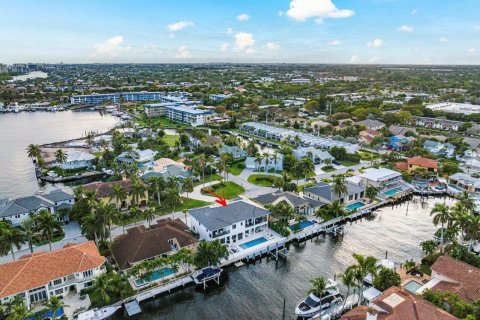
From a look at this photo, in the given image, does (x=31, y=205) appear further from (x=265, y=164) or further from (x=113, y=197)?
(x=265, y=164)

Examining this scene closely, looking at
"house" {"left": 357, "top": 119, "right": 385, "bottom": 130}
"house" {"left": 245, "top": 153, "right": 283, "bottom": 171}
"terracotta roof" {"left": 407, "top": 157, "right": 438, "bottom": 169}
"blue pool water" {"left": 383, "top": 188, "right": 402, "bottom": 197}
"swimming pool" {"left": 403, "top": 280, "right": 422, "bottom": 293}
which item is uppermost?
"house" {"left": 357, "top": 119, "right": 385, "bottom": 130}

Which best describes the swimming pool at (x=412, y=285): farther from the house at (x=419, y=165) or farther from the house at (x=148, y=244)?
the house at (x=419, y=165)

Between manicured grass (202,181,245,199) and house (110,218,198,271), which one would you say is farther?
manicured grass (202,181,245,199)

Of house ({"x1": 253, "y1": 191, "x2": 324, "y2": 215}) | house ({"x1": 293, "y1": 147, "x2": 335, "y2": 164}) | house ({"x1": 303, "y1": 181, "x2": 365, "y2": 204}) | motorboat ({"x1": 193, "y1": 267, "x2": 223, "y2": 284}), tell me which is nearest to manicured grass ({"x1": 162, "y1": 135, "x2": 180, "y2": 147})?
house ({"x1": 293, "y1": 147, "x2": 335, "y2": 164})

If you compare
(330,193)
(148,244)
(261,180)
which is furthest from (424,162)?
(148,244)

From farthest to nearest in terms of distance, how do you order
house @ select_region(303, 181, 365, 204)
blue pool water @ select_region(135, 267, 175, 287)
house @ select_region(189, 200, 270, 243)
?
house @ select_region(303, 181, 365, 204), house @ select_region(189, 200, 270, 243), blue pool water @ select_region(135, 267, 175, 287)

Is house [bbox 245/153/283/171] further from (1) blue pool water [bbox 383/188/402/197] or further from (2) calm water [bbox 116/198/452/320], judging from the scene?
(2) calm water [bbox 116/198/452/320]

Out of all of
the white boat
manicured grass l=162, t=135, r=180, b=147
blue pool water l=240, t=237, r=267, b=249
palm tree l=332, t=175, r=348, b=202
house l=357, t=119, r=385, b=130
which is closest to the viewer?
the white boat
